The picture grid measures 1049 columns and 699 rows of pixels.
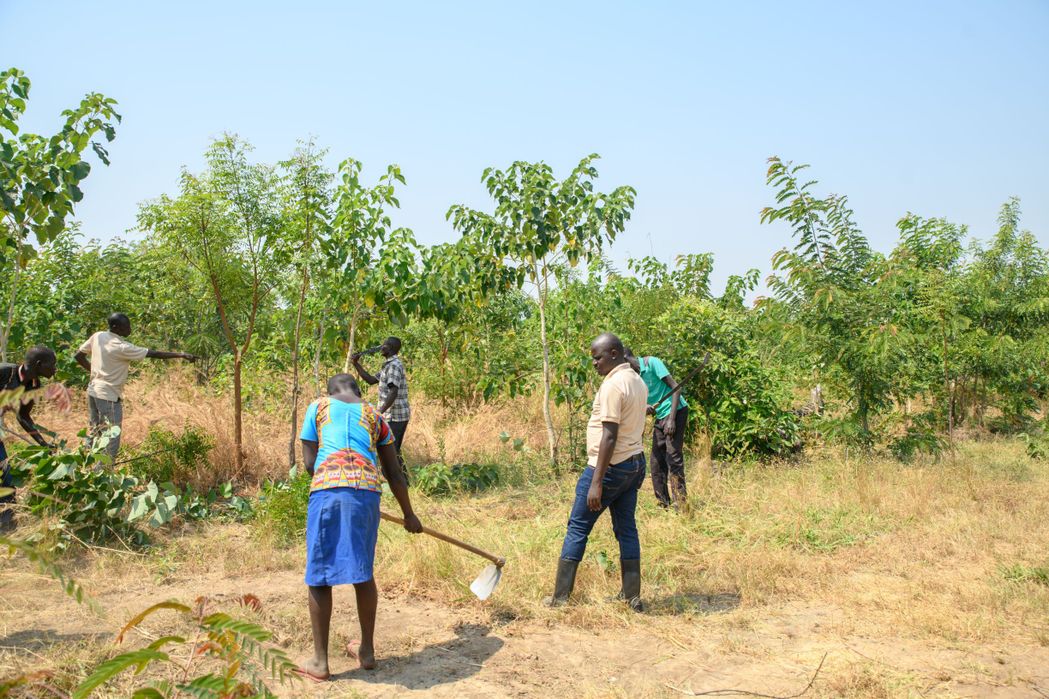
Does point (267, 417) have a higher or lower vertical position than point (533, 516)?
higher

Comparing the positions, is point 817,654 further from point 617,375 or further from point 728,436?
point 728,436

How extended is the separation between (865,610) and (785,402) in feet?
15.8

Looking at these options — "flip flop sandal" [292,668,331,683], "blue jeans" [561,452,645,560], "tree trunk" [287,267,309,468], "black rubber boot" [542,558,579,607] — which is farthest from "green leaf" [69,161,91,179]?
"black rubber boot" [542,558,579,607]

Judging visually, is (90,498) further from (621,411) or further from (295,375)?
(621,411)

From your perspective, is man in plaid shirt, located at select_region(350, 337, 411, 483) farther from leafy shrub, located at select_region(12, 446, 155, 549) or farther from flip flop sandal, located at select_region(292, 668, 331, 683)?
flip flop sandal, located at select_region(292, 668, 331, 683)

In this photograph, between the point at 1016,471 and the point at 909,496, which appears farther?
the point at 1016,471

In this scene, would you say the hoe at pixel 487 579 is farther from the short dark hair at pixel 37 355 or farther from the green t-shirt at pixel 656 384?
the short dark hair at pixel 37 355

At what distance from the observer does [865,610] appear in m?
4.79

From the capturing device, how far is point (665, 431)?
23.0 ft

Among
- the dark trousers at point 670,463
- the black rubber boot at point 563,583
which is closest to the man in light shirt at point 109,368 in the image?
the black rubber boot at point 563,583

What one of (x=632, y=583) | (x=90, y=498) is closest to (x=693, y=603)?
(x=632, y=583)

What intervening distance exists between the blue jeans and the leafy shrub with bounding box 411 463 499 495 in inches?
122

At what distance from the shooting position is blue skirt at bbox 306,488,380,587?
12.6ft

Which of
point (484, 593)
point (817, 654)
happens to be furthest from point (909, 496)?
point (484, 593)
